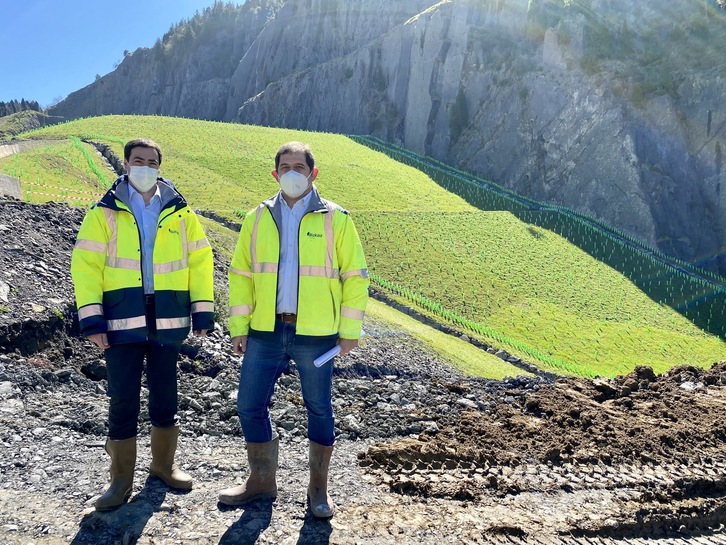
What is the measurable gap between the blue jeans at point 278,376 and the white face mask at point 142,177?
135 centimetres


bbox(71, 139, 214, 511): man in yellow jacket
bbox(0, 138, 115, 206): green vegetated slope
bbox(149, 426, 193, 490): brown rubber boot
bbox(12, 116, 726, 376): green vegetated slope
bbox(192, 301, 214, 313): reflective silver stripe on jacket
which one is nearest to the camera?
bbox(71, 139, 214, 511): man in yellow jacket

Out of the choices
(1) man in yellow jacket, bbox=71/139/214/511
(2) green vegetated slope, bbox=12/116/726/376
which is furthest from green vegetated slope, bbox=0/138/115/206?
(1) man in yellow jacket, bbox=71/139/214/511

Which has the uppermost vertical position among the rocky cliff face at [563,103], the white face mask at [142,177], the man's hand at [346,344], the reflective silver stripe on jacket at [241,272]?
the rocky cliff face at [563,103]

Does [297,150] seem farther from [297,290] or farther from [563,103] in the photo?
[563,103]

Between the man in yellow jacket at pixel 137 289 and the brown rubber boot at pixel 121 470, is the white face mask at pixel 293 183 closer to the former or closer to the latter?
the man in yellow jacket at pixel 137 289

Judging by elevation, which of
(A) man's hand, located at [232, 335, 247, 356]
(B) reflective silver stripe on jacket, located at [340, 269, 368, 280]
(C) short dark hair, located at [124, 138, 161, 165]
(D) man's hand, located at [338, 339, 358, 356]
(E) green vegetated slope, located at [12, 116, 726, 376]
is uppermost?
(C) short dark hair, located at [124, 138, 161, 165]

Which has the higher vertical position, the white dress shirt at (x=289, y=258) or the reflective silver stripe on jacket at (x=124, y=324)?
the white dress shirt at (x=289, y=258)

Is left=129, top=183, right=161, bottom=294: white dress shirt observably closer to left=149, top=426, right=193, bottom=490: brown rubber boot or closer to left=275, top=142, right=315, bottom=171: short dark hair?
left=275, top=142, right=315, bottom=171: short dark hair

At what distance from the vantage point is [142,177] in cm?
470

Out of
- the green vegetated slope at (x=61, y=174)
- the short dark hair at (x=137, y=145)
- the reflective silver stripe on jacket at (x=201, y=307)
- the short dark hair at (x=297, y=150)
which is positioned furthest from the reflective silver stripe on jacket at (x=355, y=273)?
the green vegetated slope at (x=61, y=174)

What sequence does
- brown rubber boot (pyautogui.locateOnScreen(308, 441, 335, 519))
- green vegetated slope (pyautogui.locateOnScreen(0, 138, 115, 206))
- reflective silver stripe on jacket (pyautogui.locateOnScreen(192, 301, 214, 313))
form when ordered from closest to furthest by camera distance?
brown rubber boot (pyautogui.locateOnScreen(308, 441, 335, 519)), reflective silver stripe on jacket (pyautogui.locateOnScreen(192, 301, 214, 313)), green vegetated slope (pyautogui.locateOnScreen(0, 138, 115, 206))

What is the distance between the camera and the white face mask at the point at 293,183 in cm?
452

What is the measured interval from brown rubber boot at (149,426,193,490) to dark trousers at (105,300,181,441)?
0.08 meters

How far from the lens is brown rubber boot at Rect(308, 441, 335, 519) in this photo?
477cm
